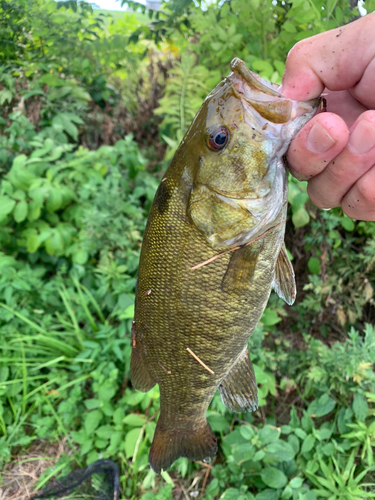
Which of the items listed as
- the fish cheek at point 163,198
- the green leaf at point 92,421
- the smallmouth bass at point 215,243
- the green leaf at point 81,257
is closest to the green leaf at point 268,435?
the smallmouth bass at point 215,243

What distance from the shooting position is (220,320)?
1075 mm

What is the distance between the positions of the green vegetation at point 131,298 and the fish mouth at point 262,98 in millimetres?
901

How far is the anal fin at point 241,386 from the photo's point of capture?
131cm

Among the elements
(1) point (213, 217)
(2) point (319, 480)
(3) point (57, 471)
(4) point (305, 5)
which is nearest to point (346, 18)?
(4) point (305, 5)

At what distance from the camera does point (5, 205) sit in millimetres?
2379

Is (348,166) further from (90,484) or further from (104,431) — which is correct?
(90,484)

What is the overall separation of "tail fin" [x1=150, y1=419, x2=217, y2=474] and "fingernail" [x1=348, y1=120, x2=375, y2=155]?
4.10ft

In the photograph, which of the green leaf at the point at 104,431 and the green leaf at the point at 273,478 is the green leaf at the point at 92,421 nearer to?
the green leaf at the point at 104,431

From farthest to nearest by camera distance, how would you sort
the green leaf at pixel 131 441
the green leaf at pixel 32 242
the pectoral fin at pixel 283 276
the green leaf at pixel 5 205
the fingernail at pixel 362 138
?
1. the green leaf at pixel 32 242
2. the green leaf at pixel 5 205
3. the green leaf at pixel 131 441
4. the pectoral fin at pixel 283 276
5. the fingernail at pixel 362 138

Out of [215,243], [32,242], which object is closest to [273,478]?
[215,243]

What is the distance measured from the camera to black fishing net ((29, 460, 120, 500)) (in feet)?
6.18

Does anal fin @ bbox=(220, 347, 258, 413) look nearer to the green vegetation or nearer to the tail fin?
the tail fin

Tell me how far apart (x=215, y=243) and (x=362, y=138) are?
527mm

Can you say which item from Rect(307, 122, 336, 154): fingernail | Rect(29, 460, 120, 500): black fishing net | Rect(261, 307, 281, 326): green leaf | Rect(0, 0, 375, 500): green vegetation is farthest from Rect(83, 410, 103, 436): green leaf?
Rect(307, 122, 336, 154): fingernail
